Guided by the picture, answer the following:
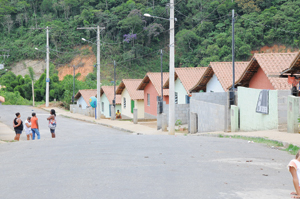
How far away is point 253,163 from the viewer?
Answer: 9109 mm

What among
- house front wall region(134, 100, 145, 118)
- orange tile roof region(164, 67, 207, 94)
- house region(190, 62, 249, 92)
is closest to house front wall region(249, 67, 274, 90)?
house region(190, 62, 249, 92)

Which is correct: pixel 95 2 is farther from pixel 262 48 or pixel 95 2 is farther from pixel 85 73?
pixel 262 48

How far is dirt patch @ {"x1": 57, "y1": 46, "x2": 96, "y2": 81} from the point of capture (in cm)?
8281

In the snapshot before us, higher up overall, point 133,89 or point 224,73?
point 224,73

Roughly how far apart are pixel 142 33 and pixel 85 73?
15.2 meters

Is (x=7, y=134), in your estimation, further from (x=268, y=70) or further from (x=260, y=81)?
(x=268, y=70)

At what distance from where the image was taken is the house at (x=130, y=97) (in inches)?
1607

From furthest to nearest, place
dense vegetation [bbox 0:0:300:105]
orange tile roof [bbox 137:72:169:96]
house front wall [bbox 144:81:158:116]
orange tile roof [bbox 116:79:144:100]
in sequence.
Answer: dense vegetation [bbox 0:0:300:105]
orange tile roof [bbox 116:79:144:100]
house front wall [bbox 144:81:158:116]
orange tile roof [bbox 137:72:169:96]

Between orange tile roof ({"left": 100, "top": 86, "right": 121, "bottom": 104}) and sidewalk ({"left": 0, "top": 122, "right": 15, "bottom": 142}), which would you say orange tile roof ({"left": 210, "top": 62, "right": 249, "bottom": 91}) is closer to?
sidewalk ({"left": 0, "top": 122, "right": 15, "bottom": 142})

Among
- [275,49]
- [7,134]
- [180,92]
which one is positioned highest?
[275,49]

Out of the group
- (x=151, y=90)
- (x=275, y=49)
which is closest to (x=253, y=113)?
(x=151, y=90)

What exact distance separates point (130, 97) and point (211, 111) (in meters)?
22.0

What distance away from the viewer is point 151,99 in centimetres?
3728

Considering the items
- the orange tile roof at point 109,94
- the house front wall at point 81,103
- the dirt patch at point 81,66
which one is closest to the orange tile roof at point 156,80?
the orange tile roof at point 109,94
